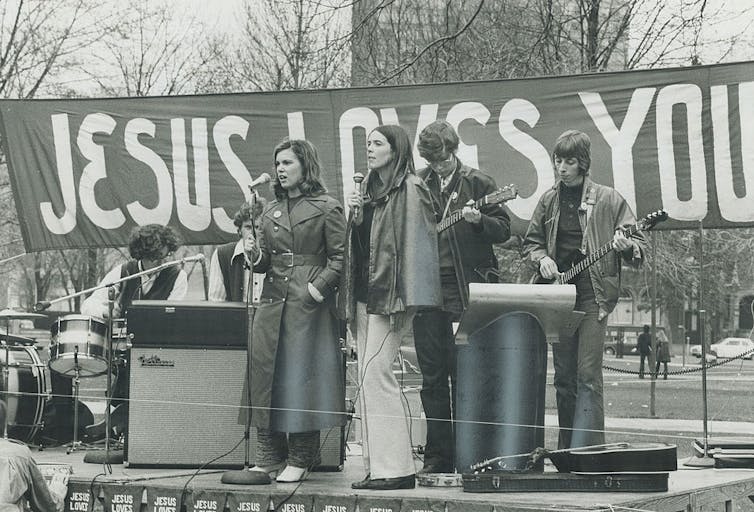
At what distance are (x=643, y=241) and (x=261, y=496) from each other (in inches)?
109

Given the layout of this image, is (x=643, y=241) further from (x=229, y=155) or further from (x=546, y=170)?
(x=229, y=155)

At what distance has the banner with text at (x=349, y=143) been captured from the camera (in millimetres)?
8312

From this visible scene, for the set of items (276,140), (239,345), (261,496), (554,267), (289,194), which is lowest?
(261,496)

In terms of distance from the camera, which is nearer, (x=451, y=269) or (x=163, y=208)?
(x=451, y=269)

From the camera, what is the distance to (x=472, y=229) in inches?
263

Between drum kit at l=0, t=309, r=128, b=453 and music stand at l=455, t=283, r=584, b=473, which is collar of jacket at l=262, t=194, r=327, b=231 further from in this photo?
drum kit at l=0, t=309, r=128, b=453

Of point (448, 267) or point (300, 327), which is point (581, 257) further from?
point (300, 327)

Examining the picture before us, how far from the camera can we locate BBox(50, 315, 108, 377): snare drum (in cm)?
773

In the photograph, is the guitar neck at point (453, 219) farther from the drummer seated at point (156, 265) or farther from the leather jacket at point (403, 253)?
the drummer seated at point (156, 265)

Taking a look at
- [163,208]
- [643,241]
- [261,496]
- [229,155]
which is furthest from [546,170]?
[261,496]

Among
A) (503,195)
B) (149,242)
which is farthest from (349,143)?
(503,195)

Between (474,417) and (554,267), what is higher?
(554,267)

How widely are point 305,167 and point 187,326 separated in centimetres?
132

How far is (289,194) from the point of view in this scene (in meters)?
6.41
